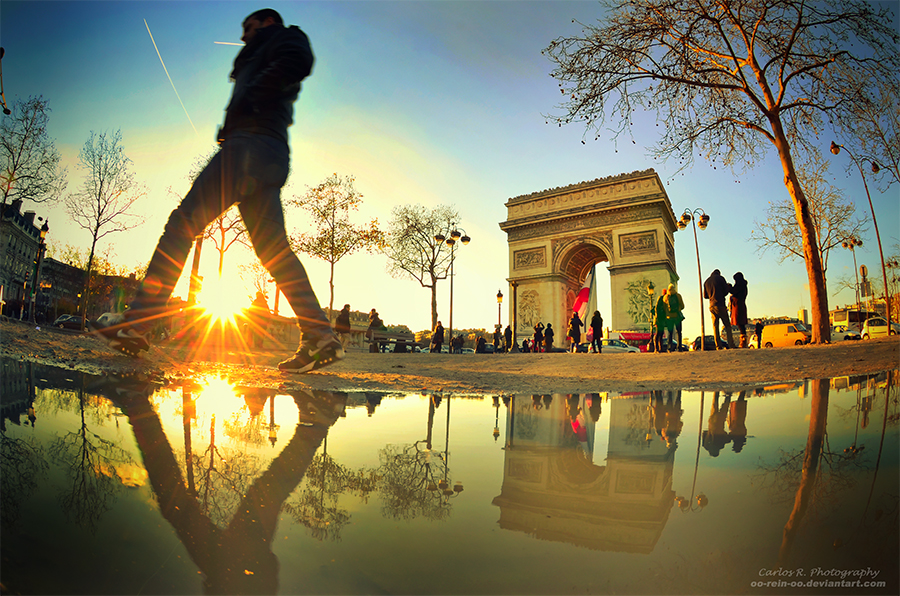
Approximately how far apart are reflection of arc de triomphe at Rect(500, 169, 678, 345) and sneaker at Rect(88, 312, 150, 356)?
24489mm

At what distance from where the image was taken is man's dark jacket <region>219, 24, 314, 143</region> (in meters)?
2.64

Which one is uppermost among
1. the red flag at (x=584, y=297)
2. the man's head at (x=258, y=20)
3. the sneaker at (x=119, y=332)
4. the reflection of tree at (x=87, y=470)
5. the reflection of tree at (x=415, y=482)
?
the red flag at (x=584, y=297)

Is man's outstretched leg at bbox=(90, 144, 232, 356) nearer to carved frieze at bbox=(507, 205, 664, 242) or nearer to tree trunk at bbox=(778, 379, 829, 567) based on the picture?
tree trunk at bbox=(778, 379, 829, 567)

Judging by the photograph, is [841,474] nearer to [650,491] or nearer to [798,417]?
[650,491]

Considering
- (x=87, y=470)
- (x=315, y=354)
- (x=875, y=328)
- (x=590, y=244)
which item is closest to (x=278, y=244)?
(x=315, y=354)

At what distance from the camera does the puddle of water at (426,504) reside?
0.73 meters

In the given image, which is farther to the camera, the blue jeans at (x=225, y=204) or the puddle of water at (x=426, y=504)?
the blue jeans at (x=225, y=204)

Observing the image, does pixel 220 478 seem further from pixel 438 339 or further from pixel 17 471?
pixel 438 339

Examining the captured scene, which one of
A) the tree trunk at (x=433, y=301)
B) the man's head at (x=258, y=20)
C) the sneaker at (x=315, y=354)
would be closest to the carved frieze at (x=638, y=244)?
the tree trunk at (x=433, y=301)

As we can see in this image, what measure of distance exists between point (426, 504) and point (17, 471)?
0.94 metres

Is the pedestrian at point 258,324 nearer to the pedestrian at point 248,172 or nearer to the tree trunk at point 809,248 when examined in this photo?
the pedestrian at point 248,172

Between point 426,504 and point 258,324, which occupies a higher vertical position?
point 258,324

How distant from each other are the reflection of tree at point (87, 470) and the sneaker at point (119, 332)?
153cm

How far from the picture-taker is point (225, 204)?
2.69 meters
